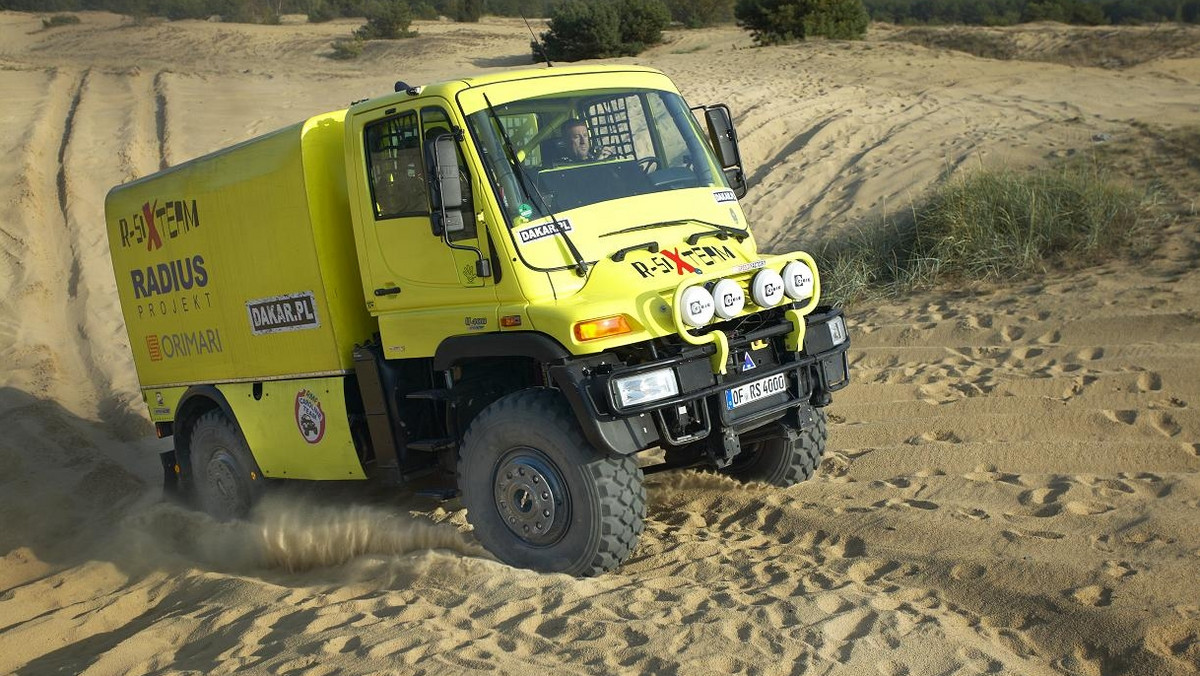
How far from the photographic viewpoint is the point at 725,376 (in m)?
5.71

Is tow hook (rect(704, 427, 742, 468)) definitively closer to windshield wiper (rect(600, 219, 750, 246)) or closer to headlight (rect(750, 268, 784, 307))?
headlight (rect(750, 268, 784, 307))

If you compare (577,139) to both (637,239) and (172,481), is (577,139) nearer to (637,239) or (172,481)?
(637,239)

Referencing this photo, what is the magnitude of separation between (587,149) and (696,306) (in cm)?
130

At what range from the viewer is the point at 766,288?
228 inches

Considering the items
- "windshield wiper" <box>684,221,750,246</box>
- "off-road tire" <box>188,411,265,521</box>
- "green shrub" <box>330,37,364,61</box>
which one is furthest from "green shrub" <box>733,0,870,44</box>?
"windshield wiper" <box>684,221,750,246</box>

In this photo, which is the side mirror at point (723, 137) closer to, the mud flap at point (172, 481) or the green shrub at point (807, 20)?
the mud flap at point (172, 481)

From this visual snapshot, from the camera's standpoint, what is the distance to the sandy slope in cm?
473

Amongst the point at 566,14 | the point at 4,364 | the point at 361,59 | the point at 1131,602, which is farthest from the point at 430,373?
the point at 361,59

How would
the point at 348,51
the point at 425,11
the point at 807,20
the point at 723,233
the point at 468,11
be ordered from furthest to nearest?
1. the point at 425,11
2. the point at 468,11
3. the point at 348,51
4. the point at 807,20
5. the point at 723,233

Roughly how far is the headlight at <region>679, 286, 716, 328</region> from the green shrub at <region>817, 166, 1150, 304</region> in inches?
222

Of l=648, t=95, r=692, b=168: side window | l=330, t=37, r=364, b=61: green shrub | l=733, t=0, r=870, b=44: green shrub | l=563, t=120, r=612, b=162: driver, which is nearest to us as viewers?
l=563, t=120, r=612, b=162: driver

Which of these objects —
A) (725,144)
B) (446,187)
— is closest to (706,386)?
(446,187)

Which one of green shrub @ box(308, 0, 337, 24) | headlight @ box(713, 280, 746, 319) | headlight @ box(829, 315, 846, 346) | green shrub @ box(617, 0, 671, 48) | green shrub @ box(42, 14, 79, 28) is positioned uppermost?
green shrub @ box(42, 14, 79, 28)

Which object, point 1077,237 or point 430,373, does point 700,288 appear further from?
point 1077,237
